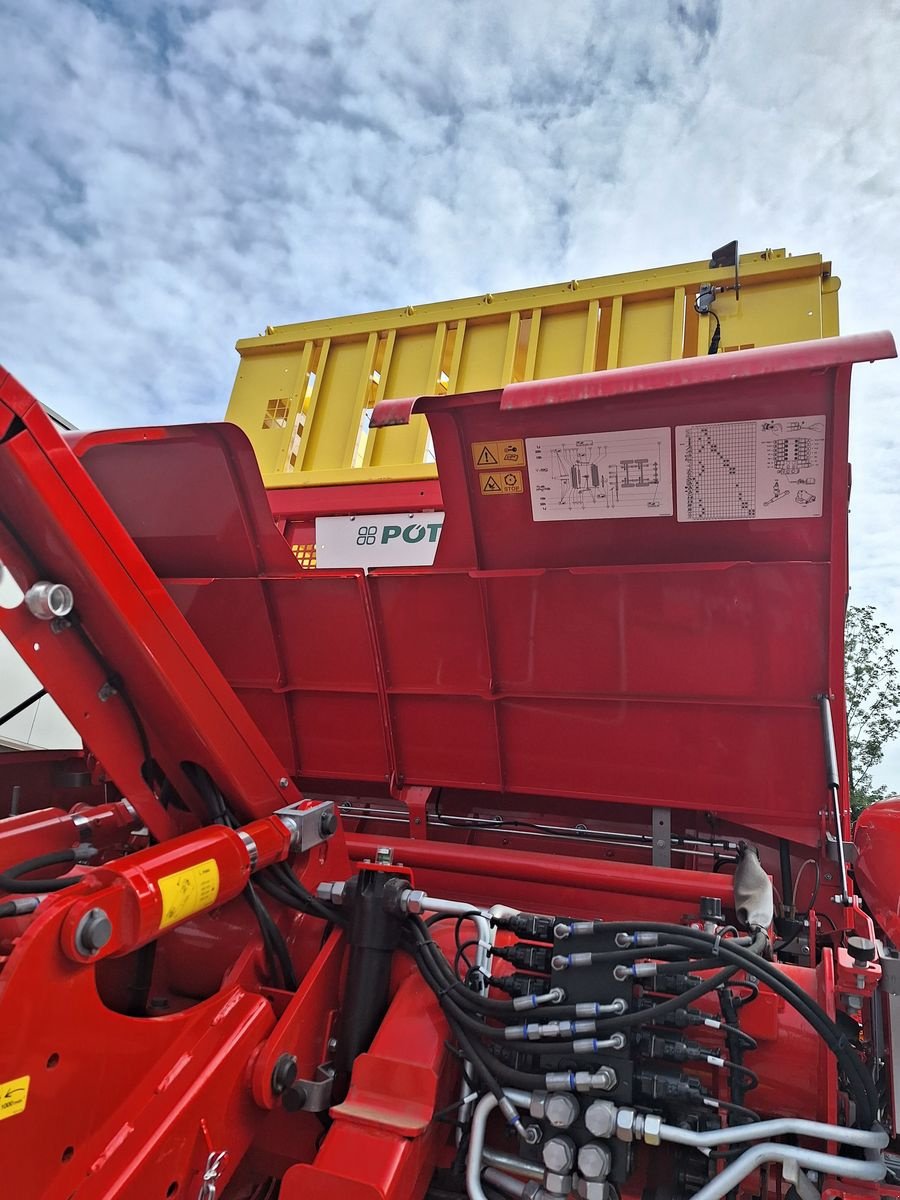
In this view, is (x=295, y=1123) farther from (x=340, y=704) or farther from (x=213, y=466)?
(x=213, y=466)

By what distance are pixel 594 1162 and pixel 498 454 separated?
1853mm

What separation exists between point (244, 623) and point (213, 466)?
67 centimetres

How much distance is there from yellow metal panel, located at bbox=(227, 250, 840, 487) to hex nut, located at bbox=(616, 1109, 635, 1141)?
2.83m

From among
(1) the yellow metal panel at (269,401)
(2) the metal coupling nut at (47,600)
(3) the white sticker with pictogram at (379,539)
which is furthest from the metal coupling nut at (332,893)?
(1) the yellow metal panel at (269,401)

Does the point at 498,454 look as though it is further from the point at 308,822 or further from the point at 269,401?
the point at 269,401

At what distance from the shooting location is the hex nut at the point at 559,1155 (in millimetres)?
1668

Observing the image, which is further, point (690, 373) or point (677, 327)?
point (677, 327)

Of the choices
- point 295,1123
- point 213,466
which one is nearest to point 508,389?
point 213,466

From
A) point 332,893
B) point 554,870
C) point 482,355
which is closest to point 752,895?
point 554,870

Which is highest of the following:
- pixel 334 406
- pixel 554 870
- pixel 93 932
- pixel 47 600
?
pixel 334 406

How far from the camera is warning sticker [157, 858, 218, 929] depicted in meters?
1.68

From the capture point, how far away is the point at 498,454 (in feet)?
8.05

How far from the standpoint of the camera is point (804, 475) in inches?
86.7

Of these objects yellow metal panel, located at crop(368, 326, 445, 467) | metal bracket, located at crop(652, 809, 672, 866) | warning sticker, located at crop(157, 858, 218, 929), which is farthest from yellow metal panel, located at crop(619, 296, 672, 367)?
warning sticker, located at crop(157, 858, 218, 929)
